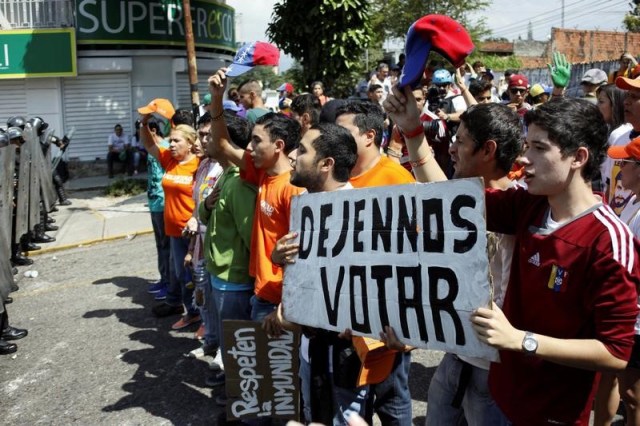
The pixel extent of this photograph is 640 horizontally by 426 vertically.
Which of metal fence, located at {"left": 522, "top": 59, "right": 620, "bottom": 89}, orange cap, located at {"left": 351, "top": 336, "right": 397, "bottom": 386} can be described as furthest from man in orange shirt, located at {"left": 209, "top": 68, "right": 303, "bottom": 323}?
metal fence, located at {"left": 522, "top": 59, "right": 620, "bottom": 89}

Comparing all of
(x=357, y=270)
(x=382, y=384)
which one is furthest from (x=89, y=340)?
(x=357, y=270)

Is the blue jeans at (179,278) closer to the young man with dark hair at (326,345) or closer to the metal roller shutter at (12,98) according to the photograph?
the young man with dark hair at (326,345)

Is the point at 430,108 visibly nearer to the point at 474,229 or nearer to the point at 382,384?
the point at 382,384

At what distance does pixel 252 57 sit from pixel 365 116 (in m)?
0.92

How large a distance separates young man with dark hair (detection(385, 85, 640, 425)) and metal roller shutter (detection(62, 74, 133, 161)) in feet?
56.7

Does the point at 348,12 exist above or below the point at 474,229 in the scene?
above

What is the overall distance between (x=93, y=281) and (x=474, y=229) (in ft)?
22.8

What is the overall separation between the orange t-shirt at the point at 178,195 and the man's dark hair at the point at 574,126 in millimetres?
4177

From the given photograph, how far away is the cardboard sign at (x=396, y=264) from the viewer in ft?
7.12

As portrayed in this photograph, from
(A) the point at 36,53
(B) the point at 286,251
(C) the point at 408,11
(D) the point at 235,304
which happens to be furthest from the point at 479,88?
(C) the point at 408,11

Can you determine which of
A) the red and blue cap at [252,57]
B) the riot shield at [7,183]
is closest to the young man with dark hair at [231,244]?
the red and blue cap at [252,57]

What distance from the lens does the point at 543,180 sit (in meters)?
2.21

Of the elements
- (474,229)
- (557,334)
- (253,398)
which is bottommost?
(253,398)

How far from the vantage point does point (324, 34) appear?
14891mm
